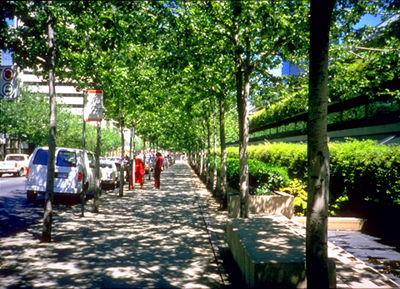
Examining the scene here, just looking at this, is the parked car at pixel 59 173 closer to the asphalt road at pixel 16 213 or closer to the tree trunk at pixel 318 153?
the asphalt road at pixel 16 213

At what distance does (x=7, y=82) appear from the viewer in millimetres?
8844

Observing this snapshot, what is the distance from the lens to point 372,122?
549 inches

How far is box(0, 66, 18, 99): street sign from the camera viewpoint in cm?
874

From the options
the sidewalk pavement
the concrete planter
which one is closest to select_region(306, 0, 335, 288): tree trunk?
the sidewalk pavement

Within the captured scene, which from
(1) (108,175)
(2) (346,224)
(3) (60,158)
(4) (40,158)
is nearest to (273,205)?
(2) (346,224)

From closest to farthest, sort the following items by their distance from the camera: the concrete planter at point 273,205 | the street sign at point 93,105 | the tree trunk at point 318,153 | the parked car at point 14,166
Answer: the tree trunk at point 318,153, the concrete planter at point 273,205, the street sign at point 93,105, the parked car at point 14,166

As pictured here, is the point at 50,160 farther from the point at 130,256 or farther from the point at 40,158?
the point at 40,158

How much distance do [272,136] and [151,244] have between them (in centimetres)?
2508

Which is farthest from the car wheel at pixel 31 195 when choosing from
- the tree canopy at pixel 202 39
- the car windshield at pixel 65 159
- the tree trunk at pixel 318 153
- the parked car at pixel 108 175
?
the tree trunk at pixel 318 153

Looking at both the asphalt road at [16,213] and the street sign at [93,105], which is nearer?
the asphalt road at [16,213]

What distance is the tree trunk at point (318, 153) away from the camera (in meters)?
3.54

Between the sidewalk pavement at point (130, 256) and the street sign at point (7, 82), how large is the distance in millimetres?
3455

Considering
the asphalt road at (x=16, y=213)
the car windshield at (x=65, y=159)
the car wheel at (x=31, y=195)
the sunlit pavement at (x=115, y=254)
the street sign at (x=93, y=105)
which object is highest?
the street sign at (x=93, y=105)

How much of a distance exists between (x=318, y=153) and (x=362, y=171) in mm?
5851
